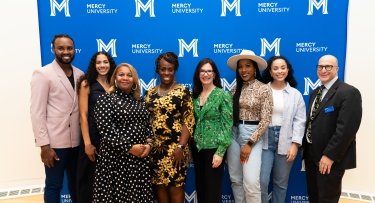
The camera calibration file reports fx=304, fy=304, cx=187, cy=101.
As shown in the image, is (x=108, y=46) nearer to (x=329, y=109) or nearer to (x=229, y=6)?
(x=229, y=6)

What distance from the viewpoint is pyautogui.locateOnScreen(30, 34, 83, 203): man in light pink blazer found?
8.20 ft

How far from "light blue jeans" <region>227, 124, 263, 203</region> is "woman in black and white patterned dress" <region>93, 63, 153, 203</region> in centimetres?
81

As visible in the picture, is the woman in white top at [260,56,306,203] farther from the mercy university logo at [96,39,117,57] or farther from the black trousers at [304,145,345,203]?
the mercy university logo at [96,39,117,57]

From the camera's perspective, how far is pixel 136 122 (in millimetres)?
2406

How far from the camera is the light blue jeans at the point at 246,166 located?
2727 mm

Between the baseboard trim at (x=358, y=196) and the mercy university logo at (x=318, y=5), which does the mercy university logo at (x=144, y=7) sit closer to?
the mercy university logo at (x=318, y=5)

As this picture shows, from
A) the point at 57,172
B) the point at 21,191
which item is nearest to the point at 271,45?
the point at 57,172

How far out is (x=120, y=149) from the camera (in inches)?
93.7

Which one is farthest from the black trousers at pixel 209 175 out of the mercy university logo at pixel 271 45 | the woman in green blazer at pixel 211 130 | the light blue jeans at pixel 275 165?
the mercy university logo at pixel 271 45

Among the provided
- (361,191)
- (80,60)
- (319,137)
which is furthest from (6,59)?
(361,191)

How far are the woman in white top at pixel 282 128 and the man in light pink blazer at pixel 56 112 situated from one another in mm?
1742

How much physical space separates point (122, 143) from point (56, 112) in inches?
26.4

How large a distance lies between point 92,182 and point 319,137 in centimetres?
199

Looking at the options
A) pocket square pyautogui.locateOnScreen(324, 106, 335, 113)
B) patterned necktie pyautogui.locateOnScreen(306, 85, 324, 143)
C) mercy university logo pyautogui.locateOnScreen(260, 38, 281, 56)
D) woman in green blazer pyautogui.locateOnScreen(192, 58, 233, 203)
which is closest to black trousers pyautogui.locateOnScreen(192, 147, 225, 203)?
woman in green blazer pyautogui.locateOnScreen(192, 58, 233, 203)
